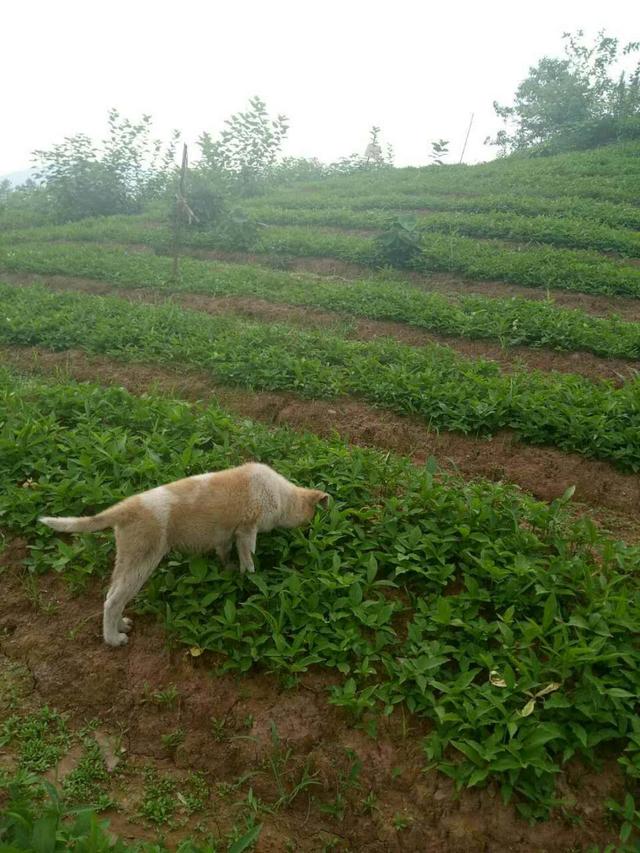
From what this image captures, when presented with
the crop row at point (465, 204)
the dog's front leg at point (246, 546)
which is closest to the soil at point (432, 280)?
the crop row at point (465, 204)

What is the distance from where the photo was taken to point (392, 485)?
4.91 metres

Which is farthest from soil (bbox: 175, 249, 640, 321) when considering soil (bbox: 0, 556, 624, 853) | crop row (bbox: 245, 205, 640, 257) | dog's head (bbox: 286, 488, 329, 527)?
soil (bbox: 0, 556, 624, 853)

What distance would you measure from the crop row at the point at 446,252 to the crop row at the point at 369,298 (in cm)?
133

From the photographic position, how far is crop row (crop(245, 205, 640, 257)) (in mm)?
12258

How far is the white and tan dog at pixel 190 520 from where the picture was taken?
11.6 ft

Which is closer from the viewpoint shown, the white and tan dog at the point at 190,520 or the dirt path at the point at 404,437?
the white and tan dog at the point at 190,520

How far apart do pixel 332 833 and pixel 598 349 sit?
6822mm

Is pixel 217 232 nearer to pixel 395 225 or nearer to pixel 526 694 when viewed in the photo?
pixel 395 225

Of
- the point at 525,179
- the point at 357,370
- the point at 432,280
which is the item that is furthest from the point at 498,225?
the point at 357,370

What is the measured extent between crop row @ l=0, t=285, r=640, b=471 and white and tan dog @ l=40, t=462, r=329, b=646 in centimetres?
262

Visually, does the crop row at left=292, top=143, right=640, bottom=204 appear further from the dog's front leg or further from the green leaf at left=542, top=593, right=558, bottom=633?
the dog's front leg

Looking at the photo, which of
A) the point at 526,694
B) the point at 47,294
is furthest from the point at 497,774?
the point at 47,294

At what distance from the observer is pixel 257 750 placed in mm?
3230

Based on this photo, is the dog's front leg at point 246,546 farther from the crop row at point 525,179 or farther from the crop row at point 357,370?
the crop row at point 525,179
